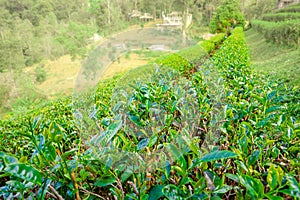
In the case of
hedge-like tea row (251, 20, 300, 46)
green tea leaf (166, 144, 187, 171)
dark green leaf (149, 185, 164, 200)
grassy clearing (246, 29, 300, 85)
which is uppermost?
Answer: hedge-like tea row (251, 20, 300, 46)

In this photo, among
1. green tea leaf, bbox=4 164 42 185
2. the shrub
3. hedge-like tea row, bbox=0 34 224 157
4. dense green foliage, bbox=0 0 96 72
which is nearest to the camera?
green tea leaf, bbox=4 164 42 185

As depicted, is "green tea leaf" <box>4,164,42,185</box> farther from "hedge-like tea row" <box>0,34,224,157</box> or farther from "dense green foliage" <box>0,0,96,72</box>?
"dense green foliage" <box>0,0,96,72</box>

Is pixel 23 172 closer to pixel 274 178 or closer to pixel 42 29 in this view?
pixel 274 178

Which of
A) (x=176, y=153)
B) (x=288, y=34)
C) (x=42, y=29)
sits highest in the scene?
(x=42, y=29)

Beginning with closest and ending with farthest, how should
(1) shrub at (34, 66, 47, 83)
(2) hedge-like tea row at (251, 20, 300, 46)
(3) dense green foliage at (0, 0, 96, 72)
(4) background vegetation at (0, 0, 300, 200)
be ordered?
(4) background vegetation at (0, 0, 300, 200), (2) hedge-like tea row at (251, 20, 300, 46), (1) shrub at (34, 66, 47, 83), (3) dense green foliage at (0, 0, 96, 72)

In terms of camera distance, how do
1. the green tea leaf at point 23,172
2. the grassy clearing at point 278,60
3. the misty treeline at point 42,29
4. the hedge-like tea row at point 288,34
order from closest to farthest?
the green tea leaf at point 23,172, the grassy clearing at point 278,60, the hedge-like tea row at point 288,34, the misty treeline at point 42,29

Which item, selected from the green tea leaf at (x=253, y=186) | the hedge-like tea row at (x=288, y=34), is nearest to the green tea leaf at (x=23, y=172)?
the green tea leaf at (x=253, y=186)

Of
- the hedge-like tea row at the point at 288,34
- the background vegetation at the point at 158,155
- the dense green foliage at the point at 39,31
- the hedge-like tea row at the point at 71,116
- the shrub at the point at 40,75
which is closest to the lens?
the background vegetation at the point at 158,155

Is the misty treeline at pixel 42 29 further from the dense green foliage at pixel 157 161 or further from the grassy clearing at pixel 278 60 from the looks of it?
the dense green foliage at pixel 157 161

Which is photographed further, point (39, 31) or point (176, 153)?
point (39, 31)

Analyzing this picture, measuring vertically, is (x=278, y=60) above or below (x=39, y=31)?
below

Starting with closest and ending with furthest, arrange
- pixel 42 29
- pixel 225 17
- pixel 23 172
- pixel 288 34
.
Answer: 1. pixel 23 172
2. pixel 288 34
3. pixel 225 17
4. pixel 42 29

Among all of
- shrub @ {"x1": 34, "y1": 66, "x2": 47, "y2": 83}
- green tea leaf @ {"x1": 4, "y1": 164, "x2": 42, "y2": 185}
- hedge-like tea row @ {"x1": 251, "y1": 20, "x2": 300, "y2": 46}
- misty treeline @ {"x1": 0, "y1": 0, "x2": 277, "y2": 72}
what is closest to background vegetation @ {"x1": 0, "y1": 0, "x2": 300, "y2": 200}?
green tea leaf @ {"x1": 4, "y1": 164, "x2": 42, "y2": 185}

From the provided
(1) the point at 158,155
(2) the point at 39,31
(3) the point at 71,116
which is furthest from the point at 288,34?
(2) the point at 39,31
